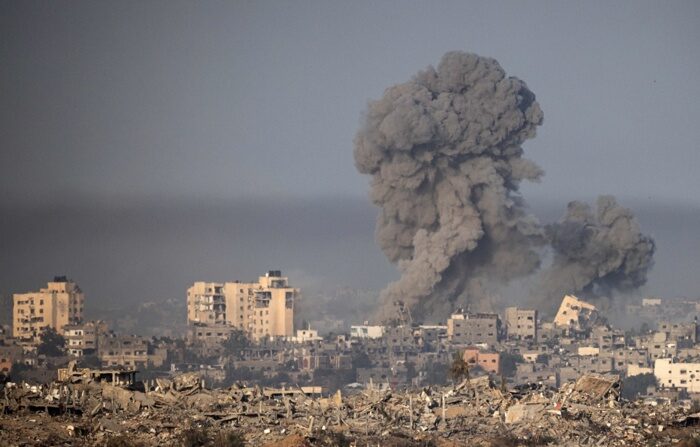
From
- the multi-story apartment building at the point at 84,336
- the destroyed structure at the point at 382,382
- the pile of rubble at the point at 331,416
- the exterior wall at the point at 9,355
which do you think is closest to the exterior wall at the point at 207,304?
the destroyed structure at the point at 382,382

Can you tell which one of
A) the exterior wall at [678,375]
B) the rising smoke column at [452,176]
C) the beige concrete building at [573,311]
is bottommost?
the exterior wall at [678,375]

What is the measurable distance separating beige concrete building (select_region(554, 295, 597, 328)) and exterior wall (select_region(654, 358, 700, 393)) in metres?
18.8

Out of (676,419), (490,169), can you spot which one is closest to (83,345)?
(490,169)

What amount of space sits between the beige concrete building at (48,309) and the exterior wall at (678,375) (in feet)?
110

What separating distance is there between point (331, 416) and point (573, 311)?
6805cm

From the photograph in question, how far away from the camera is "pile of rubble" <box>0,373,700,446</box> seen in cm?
4928

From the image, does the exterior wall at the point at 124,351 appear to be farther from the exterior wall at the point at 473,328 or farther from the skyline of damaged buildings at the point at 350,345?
the exterior wall at the point at 473,328

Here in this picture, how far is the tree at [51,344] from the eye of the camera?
360 ft

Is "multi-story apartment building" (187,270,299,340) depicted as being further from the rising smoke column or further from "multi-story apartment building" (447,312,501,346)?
"multi-story apartment building" (447,312,501,346)

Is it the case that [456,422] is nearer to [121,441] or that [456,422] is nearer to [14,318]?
[121,441]

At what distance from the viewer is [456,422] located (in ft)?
171

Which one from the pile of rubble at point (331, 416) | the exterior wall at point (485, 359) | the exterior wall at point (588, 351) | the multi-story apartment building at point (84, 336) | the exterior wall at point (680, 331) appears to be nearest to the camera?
the pile of rubble at point (331, 416)

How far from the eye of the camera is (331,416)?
5172 cm

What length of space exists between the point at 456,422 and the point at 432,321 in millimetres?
63990
